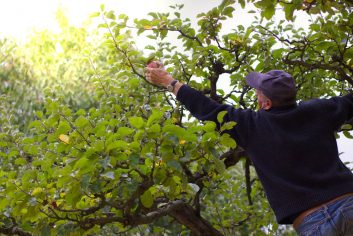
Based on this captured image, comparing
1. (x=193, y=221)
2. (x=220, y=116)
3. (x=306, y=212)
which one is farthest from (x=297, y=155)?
(x=193, y=221)

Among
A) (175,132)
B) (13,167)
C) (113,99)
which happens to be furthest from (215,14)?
(13,167)

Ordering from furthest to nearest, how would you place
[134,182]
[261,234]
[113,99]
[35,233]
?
[261,234]
[113,99]
[35,233]
[134,182]

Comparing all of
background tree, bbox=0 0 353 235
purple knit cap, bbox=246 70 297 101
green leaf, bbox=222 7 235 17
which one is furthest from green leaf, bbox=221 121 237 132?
green leaf, bbox=222 7 235 17

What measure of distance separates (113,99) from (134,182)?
149 cm

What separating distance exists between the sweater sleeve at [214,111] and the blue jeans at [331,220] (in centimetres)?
43

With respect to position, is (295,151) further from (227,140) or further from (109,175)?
(109,175)

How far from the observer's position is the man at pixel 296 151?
5.95 ft

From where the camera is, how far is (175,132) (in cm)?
183

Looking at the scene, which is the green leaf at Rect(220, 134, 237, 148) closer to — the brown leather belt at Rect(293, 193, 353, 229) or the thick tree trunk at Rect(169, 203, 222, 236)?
the brown leather belt at Rect(293, 193, 353, 229)

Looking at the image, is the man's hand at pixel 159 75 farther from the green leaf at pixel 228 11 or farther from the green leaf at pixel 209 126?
the green leaf at pixel 228 11

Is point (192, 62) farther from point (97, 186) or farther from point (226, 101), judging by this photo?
point (97, 186)

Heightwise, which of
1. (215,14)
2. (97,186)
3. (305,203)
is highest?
(215,14)

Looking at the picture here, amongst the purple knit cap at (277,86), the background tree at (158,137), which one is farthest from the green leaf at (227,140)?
the purple knit cap at (277,86)

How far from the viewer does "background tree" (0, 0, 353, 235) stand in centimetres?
192
